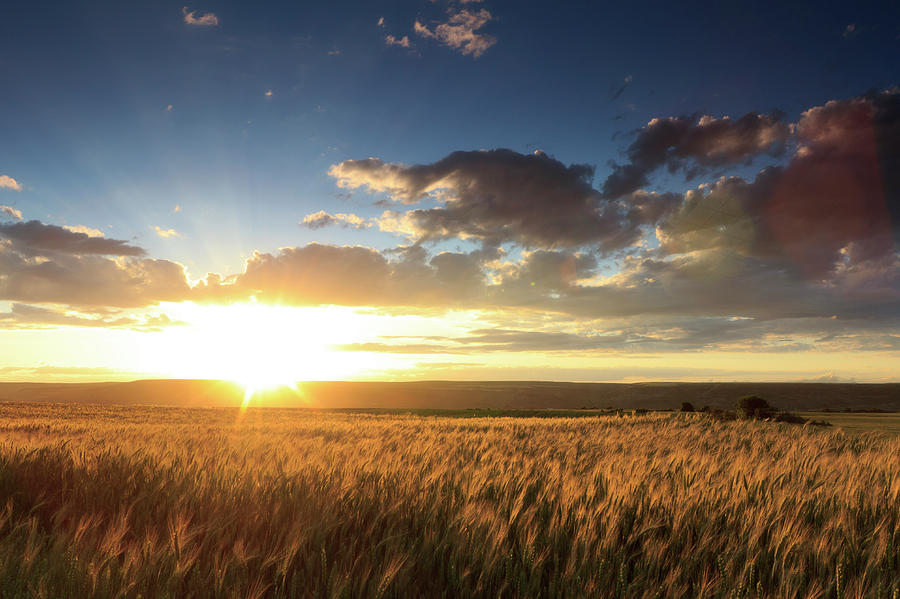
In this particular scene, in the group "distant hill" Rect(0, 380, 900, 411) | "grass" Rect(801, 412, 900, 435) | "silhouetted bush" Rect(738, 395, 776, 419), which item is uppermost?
"silhouetted bush" Rect(738, 395, 776, 419)

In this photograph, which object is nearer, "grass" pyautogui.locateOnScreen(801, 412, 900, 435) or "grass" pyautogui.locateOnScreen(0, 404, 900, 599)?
"grass" pyautogui.locateOnScreen(0, 404, 900, 599)

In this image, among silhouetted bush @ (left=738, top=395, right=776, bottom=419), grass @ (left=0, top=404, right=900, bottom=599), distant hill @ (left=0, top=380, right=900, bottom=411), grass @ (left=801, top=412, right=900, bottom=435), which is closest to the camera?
grass @ (left=0, top=404, right=900, bottom=599)

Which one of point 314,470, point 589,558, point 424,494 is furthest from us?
point 314,470

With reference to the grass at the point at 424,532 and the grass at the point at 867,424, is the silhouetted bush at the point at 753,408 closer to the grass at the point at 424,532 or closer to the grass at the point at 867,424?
the grass at the point at 867,424

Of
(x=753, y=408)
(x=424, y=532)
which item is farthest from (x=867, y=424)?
(x=424, y=532)

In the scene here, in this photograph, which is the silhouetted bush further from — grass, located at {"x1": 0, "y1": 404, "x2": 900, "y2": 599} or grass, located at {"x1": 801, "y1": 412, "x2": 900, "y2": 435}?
grass, located at {"x1": 0, "y1": 404, "x2": 900, "y2": 599}

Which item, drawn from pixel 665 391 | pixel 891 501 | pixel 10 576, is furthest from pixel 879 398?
pixel 10 576

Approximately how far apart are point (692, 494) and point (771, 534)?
27.3 inches

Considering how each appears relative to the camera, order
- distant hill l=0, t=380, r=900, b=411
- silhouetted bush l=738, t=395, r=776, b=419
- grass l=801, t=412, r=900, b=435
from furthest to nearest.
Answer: distant hill l=0, t=380, r=900, b=411
silhouetted bush l=738, t=395, r=776, b=419
grass l=801, t=412, r=900, b=435

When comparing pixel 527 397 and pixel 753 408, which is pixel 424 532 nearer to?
pixel 753 408

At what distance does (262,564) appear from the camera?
286 centimetres

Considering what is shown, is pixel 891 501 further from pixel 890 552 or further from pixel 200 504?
pixel 200 504

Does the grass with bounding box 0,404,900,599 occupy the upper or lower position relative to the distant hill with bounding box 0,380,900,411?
upper

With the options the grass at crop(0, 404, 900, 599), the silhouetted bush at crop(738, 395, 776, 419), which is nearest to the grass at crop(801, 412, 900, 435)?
the silhouetted bush at crop(738, 395, 776, 419)
